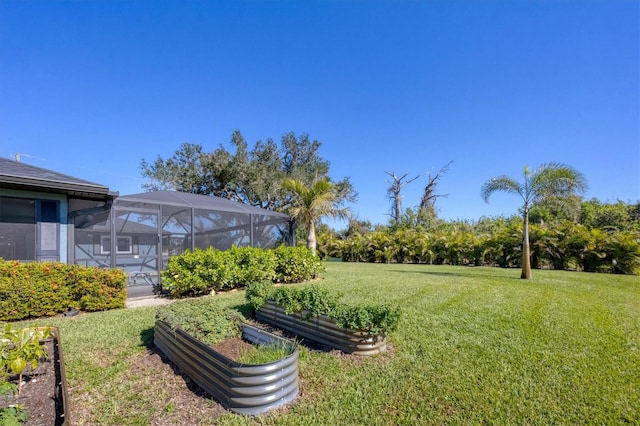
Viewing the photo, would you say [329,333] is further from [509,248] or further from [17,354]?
[509,248]

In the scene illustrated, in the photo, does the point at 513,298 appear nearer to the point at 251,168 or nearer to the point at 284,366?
the point at 284,366

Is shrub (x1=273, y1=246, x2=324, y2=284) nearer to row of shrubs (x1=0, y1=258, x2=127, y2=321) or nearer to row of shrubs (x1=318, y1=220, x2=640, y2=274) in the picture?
row of shrubs (x1=0, y1=258, x2=127, y2=321)

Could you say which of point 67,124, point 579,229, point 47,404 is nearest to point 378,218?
point 579,229

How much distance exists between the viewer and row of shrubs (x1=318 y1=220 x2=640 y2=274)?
40.1 ft

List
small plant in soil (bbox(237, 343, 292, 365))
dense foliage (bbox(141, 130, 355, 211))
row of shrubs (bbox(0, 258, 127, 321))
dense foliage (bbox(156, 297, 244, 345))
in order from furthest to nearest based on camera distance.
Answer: dense foliage (bbox(141, 130, 355, 211)) → row of shrubs (bbox(0, 258, 127, 321)) → dense foliage (bbox(156, 297, 244, 345)) → small plant in soil (bbox(237, 343, 292, 365))

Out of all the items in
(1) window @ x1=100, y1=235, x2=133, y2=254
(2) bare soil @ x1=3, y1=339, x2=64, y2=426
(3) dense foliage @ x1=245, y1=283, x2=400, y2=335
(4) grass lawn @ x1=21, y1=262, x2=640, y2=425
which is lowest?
(4) grass lawn @ x1=21, y1=262, x2=640, y2=425

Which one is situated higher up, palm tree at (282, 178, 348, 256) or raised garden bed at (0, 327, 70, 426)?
palm tree at (282, 178, 348, 256)

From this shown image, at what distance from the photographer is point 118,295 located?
6047 millimetres

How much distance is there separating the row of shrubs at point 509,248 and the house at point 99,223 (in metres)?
11.4

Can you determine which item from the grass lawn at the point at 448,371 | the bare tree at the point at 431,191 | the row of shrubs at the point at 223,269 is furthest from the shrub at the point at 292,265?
the bare tree at the point at 431,191

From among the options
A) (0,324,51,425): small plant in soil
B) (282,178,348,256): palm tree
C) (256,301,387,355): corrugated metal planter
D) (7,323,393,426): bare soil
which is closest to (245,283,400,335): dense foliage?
(256,301,387,355): corrugated metal planter

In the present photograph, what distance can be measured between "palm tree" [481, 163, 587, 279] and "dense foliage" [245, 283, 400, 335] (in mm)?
8602

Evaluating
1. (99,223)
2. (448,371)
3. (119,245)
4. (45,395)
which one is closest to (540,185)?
(448,371)

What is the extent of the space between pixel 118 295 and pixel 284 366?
5.10m
